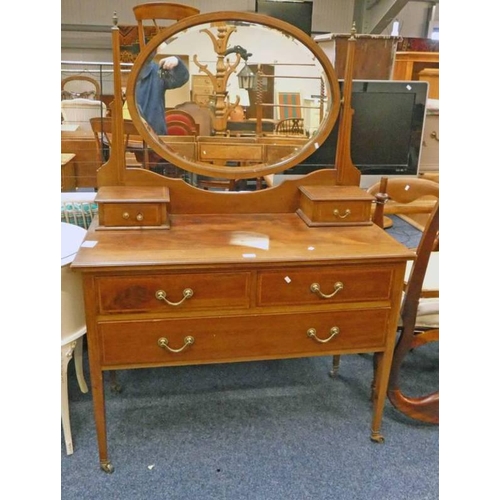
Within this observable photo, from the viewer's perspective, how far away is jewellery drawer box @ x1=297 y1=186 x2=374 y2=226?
5.09 feet

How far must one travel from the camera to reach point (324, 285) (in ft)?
4.59

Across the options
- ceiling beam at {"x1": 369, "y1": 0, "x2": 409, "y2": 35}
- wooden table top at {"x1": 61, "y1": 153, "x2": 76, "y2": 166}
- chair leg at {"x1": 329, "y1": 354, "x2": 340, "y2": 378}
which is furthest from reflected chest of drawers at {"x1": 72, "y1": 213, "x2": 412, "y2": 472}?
ceiling beam at {"x1": 369, "y1": 0, "x2": 409, "y2": 35}

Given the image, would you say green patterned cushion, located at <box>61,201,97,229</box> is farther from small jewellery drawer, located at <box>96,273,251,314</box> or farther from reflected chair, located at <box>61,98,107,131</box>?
Result: small jewellery drawer, located at <box>96,273,251,314</box>

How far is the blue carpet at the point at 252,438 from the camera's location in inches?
58.2

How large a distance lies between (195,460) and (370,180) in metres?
1.72

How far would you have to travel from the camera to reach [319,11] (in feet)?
22.2

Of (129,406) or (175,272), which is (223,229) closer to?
(175,272)

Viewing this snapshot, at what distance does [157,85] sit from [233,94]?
0.25 m

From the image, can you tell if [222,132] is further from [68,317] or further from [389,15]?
[389,15]

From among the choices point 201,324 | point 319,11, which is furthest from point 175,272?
point 319,11

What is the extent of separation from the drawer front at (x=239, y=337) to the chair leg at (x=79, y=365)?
1.47 ft

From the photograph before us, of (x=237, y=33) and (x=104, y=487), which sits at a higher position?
(x=237, y=33)

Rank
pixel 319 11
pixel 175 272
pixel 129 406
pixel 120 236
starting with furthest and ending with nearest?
pixel 319 11, pixel 129 406, pixel 120 236, pixel 175 272

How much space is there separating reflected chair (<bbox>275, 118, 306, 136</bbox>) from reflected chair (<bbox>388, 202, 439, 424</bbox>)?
53cm
